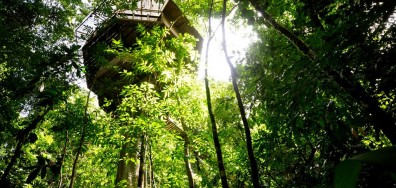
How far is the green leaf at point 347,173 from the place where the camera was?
0.56 metres

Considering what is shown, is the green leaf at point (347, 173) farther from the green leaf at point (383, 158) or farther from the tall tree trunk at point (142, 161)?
the tall tree trunk at point (142, 161)

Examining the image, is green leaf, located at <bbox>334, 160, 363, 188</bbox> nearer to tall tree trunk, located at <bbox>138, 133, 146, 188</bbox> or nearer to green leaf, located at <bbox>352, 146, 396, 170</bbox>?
green leaf, located at <bbox>352, 146, 396, 170</bbox>

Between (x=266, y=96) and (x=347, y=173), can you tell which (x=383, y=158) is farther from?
(x=266, y=96)

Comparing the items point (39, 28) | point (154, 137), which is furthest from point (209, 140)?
point (39, 28)

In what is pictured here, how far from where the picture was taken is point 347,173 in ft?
1.88

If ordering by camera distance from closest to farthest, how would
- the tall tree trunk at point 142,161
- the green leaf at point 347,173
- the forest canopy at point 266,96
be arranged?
the green leaf at point 347,173
the forest canopy at point 266,96
the tall tree trunk at point 142,161

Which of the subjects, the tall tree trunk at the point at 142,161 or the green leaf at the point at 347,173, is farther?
the tall tree trunk at the point at 142,161

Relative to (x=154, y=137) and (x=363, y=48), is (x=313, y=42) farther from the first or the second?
(x=154, y=137)

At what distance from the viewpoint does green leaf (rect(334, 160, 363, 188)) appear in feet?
1.83

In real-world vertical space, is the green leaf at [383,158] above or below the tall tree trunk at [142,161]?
below

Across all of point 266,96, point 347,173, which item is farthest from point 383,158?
point 266,96

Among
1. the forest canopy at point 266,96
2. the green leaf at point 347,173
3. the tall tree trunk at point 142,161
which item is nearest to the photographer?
the green leaf at point 347,173

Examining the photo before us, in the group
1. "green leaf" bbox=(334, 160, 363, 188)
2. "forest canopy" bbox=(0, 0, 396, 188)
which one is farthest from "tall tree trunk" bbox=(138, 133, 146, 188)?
"green leaf" bbox=(334, 160, 363, 188)

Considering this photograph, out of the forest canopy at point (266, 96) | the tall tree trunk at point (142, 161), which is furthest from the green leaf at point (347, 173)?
the tall tree trunk at point (142, 161)
